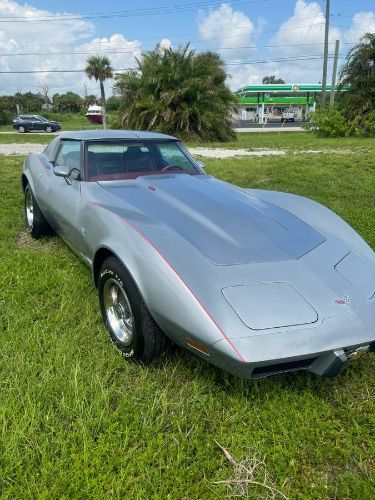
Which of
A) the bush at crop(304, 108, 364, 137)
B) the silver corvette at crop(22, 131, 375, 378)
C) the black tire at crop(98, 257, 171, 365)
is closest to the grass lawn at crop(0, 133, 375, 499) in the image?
the black tire at crop(98, 257, 171, 365)

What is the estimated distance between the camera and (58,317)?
9.81 ft

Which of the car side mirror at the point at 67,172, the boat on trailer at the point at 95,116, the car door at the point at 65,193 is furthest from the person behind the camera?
the boat on trailer at the point at 95,116

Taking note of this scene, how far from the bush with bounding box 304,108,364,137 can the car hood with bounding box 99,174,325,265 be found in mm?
19518

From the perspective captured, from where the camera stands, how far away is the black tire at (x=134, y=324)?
2.29 meters

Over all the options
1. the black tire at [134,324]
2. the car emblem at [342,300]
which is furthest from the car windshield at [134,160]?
the car emblem at [342,300]

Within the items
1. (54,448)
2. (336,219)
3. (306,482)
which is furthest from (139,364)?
(336,219)

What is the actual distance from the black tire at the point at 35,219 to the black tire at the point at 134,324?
216cm

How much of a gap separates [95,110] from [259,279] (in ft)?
161

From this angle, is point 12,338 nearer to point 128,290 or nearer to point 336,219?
point 128,290

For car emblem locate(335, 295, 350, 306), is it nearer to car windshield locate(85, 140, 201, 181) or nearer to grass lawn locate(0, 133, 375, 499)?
grass lawn locate(0, 133, 375, 499)

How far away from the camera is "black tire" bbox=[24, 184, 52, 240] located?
4496mm

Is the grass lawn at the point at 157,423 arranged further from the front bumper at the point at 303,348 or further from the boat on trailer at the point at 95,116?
the boat on trailer at the point at 95,116

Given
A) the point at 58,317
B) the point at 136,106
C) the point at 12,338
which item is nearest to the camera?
the point at 12,338

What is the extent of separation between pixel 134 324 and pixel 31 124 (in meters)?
33.6
